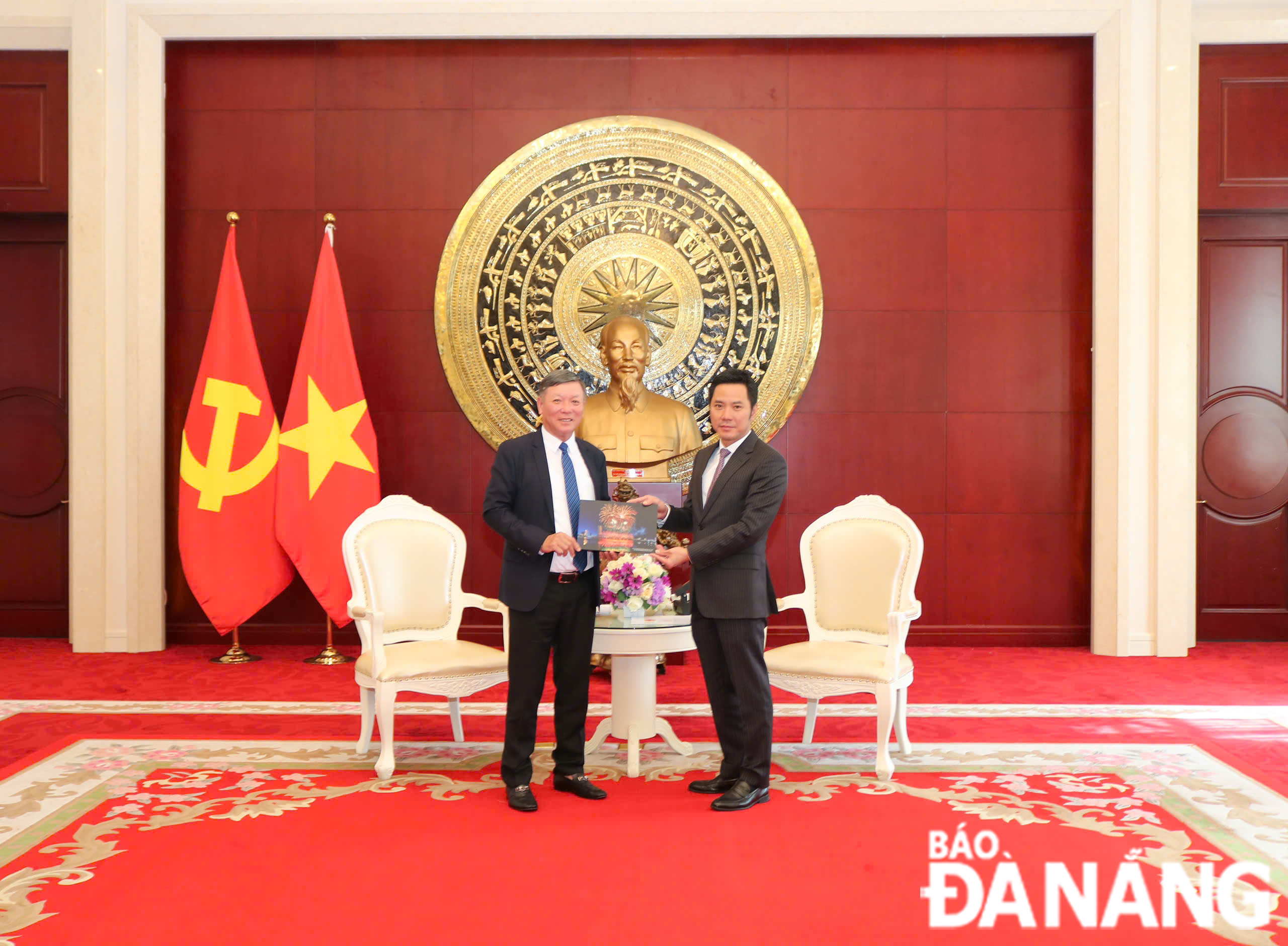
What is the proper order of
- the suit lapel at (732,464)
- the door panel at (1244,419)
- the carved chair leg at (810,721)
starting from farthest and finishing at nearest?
the door panel at (1244,419) < the carved chair leg at (810,721) < the suit lapel at (732,464)

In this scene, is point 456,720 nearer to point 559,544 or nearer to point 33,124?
point 559,544

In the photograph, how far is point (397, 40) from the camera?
6484 millimetres

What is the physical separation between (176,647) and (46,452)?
5.44 ft

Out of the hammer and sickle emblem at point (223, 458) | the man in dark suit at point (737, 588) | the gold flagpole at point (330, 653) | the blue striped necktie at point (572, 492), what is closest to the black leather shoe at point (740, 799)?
the man in dark suit at point (737, 588)

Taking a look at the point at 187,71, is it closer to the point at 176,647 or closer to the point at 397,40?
the point at 397,40

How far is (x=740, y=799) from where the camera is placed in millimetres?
3311

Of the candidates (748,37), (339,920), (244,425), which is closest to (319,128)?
(244,425)

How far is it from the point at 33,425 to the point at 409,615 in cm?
401

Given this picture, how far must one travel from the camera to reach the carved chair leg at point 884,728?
3.63m

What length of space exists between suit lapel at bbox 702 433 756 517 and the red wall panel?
3032mm

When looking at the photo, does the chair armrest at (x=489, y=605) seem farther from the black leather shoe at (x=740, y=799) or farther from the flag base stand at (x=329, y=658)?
the flag base stand at (x=329, y=658)

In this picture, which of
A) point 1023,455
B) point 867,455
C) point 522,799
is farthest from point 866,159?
point 522,799

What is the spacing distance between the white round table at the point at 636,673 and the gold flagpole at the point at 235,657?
2926mm

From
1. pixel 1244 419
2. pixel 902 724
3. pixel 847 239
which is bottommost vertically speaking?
pixel 902 724
